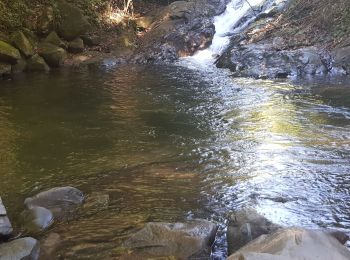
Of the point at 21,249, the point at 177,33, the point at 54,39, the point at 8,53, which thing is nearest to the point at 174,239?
the point at 21,249

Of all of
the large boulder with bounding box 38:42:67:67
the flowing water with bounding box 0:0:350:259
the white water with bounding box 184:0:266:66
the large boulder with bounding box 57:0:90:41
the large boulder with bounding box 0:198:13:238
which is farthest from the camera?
the white water with bounding box 184:0:266:66

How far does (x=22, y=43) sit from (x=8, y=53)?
112cm

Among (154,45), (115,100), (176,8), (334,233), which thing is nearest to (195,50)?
(154,45)

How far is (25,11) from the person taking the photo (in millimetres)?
17016

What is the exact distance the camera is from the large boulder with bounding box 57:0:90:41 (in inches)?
700

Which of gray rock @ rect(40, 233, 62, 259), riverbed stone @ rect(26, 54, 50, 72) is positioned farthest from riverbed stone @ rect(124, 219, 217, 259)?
riverbed stone @ rect(26, 54, 50, 72)

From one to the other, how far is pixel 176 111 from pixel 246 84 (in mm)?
3818

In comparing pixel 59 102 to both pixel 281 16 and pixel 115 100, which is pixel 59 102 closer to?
pixel 115 100

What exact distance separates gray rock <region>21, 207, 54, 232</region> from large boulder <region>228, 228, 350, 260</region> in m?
2.34

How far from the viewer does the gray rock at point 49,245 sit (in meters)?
4.18

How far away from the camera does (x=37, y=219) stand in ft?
15.8

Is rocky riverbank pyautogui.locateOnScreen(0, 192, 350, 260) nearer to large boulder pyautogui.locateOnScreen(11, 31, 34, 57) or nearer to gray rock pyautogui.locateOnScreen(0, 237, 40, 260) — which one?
gray rock pyautogui.locateOnScreen(0, 237, 40, 260)

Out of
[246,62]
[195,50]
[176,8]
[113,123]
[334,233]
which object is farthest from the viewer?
[176,8]

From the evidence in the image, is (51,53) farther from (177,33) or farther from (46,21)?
(177,33)
